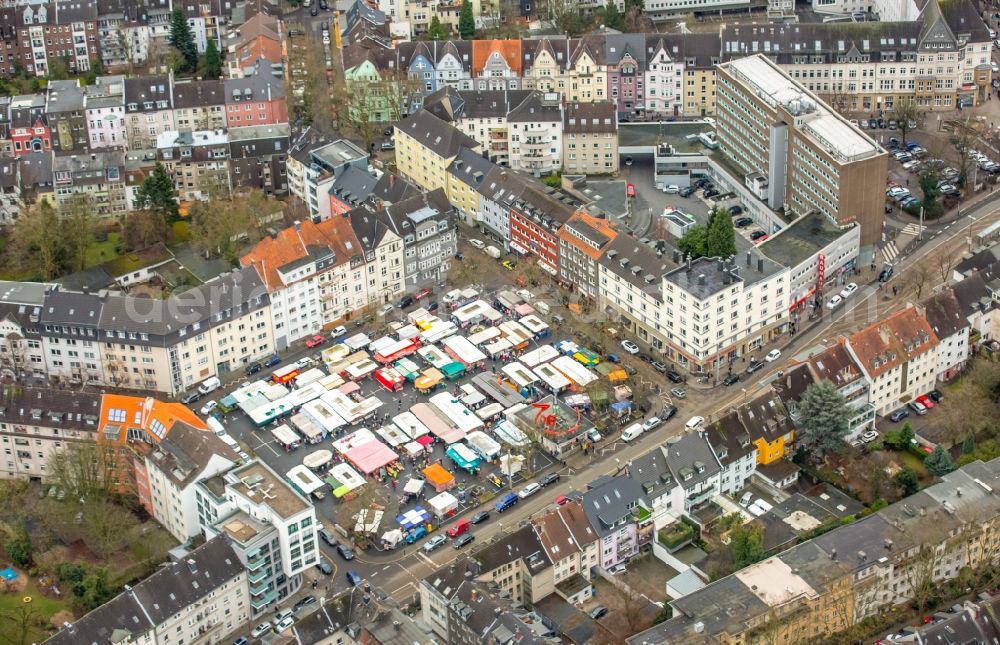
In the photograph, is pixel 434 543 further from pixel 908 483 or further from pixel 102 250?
pixel 102 250

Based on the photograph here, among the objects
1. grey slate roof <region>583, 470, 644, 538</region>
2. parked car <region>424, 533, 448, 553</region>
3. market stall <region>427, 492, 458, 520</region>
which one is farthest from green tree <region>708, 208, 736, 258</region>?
parked car <region>424, 533, 448, 553</region>

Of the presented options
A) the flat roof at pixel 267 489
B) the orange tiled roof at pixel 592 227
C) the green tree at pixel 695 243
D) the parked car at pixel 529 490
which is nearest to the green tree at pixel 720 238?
the green tree at pixel 695 243

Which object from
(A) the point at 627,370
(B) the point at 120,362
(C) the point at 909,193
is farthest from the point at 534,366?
(C) the point at 909,193

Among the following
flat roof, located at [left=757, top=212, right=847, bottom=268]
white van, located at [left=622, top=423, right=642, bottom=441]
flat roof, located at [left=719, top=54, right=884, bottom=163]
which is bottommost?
white van, located at [left=622, top=423, right=642, bottom=441]

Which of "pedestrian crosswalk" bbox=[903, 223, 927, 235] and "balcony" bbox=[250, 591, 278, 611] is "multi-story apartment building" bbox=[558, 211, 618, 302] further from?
"balcony" bbox=[250, 591, 278, 611]

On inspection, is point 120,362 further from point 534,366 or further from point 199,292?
point 534,366

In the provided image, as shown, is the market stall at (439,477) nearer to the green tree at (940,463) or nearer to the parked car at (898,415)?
the parked car at (898,415)
